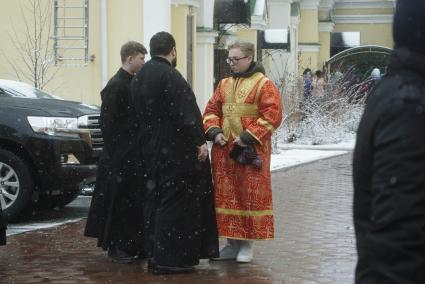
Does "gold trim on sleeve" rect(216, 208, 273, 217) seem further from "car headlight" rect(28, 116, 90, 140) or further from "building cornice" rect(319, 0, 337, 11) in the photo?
"building cornice" rect(319, 0, 337, 11)

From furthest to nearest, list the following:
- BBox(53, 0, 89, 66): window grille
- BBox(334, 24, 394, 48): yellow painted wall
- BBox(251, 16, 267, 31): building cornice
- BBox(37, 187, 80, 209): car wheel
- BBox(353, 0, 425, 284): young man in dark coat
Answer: BBox(334, 24, 394, 48): yellow painted wall < BBox(251, 16, 267, 31): building cornice < BBox(53, 0, 89, 66): window grille < BBox(37, 187, 80, 209): car wheel < BBox(353, 0, 425, 284): young man in dark coat

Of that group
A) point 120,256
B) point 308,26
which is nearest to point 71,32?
point 120,256

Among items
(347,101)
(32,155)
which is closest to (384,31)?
(347,101)

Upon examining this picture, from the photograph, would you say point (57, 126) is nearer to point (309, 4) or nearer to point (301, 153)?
point (301, 153)

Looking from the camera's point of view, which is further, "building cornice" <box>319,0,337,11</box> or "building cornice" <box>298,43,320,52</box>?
"building cornice" <box>319,0,337,11</box>

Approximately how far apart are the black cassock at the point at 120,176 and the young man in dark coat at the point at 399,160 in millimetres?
5115

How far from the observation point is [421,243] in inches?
99.8

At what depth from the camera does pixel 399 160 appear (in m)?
2.52

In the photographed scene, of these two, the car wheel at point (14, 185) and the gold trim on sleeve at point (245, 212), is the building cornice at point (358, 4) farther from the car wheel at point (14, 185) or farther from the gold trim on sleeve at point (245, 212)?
the gold trim on sleeve at point (245, 212)

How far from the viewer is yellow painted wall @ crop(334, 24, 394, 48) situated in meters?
44.0

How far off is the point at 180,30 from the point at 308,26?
18.6 meters

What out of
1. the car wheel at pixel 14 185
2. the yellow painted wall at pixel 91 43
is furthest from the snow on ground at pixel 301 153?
the car wheel at pixel 14 185

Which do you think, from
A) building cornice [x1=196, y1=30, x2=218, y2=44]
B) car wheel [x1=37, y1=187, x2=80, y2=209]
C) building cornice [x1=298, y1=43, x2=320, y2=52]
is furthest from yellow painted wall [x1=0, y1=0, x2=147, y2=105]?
building cornice [x1=298, y1=43, x2=320, y2=52]

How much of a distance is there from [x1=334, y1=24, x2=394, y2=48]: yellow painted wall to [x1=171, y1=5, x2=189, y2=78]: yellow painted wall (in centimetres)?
2500
